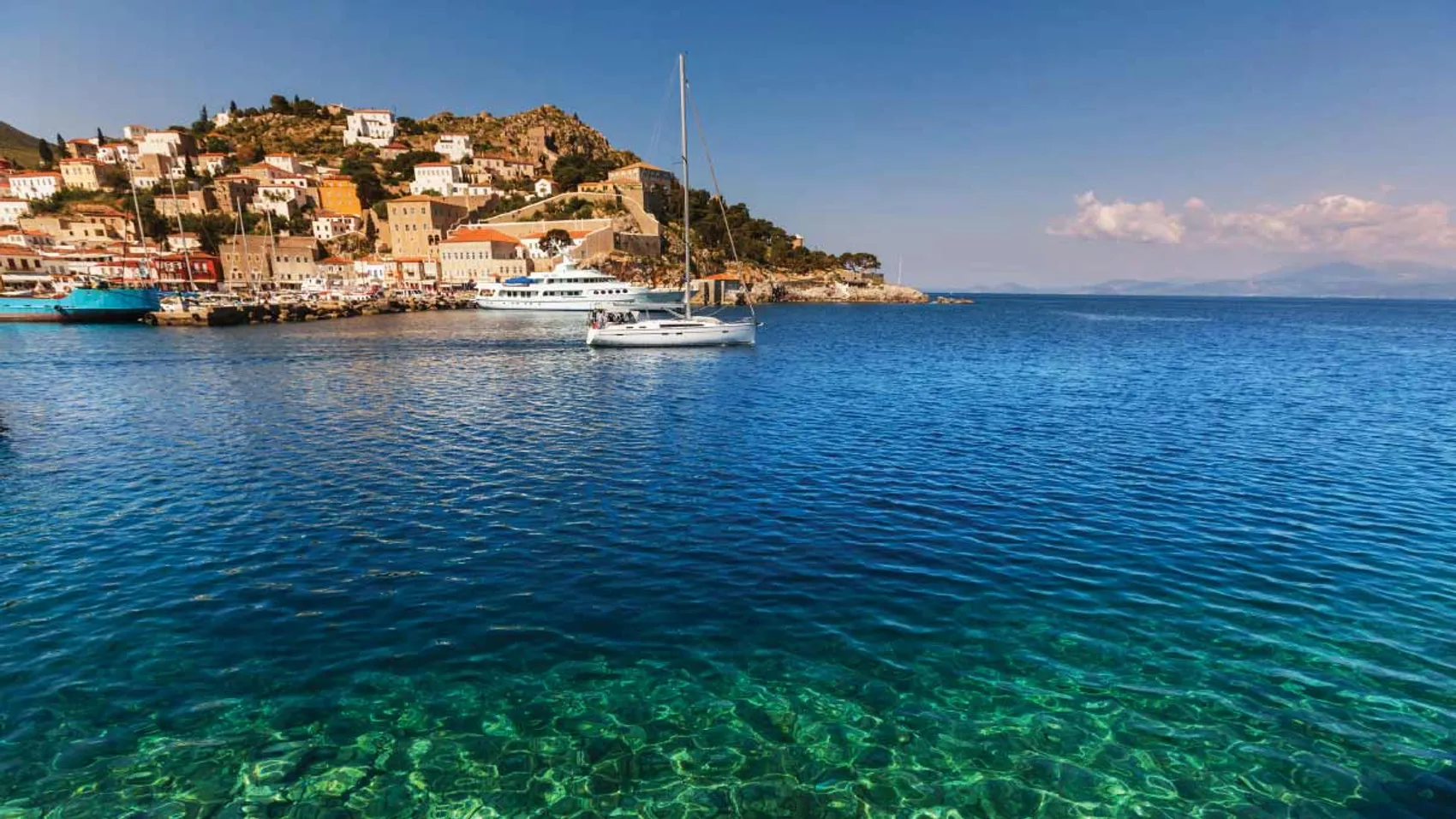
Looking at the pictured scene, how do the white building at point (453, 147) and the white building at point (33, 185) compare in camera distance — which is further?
the white building at point (453, 147)

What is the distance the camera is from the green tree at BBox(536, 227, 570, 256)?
138m

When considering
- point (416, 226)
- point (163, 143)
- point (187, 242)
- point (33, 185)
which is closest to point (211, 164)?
point (163, 143)

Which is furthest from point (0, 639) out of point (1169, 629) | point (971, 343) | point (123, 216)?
point (123, 216)

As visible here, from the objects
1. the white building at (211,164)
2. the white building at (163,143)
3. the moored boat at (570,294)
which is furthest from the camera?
the white building at (163,143)

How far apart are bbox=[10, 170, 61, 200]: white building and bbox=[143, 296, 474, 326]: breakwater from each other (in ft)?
315

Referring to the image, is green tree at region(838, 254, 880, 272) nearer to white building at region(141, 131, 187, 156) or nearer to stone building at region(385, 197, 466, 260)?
stone building at region(385, 197, 466, 260)

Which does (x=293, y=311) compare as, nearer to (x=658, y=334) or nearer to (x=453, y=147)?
(x=658, y=334)

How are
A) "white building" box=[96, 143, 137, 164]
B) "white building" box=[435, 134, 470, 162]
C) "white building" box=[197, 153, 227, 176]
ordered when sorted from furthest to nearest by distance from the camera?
"white building" box=[435, 134, 470, 162]
"white building" box=[197, 153, 227, 176]
"white building" box=[96, 143, 137, 164]

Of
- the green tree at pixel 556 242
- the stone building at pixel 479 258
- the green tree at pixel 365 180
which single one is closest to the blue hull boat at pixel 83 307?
the stone building at pixel 479 258

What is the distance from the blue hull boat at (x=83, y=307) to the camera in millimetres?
75812

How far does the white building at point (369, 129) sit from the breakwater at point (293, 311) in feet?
335

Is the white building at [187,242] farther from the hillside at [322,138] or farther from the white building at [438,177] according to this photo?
the hillside at [322,138]

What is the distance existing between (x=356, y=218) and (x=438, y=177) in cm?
2260

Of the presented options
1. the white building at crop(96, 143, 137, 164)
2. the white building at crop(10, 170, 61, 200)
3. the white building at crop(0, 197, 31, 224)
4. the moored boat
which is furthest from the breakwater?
the white building at crop(96, 143, 137, 164)
